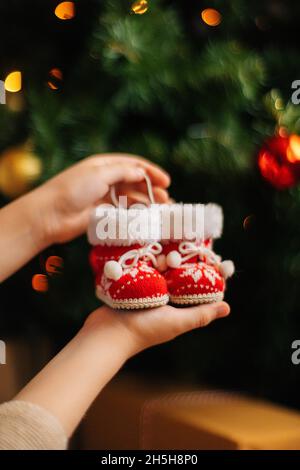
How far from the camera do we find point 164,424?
891mm

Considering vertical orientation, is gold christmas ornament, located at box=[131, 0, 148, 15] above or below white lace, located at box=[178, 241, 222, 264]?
above

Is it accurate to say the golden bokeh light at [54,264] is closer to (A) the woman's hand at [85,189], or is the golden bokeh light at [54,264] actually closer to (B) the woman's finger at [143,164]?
(A) the woman's hand at [85,189]

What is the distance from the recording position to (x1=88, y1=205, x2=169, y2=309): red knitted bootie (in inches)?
25.9

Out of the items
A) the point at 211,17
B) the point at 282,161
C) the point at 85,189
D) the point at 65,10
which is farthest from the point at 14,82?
the point at 282,161

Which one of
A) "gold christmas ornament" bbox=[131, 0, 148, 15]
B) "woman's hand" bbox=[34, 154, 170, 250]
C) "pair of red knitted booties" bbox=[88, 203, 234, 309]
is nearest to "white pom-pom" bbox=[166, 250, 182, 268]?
"pair of red knitted booties" bbox=[88, 203, 234, 309]

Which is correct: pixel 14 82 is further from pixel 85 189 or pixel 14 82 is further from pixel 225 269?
pixel 225 269

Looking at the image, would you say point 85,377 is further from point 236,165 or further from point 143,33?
point 143,33

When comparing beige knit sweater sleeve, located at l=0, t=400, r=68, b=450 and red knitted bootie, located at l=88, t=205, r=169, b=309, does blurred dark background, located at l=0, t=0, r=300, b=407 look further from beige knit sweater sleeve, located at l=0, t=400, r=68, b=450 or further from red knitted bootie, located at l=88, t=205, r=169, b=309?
beige knit sweater sleeve, located at l=0, t=400, r=68, b=450

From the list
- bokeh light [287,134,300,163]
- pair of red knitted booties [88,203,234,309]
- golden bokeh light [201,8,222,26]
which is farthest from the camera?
golden bokeh light [201,8,222,26]

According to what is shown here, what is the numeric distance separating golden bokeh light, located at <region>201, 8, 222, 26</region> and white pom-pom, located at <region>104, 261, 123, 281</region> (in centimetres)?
54

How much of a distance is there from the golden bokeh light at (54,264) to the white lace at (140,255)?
256 mm

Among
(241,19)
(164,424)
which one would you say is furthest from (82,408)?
(241,19)

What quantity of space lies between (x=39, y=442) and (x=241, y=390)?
48cm

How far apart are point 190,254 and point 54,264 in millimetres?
306
